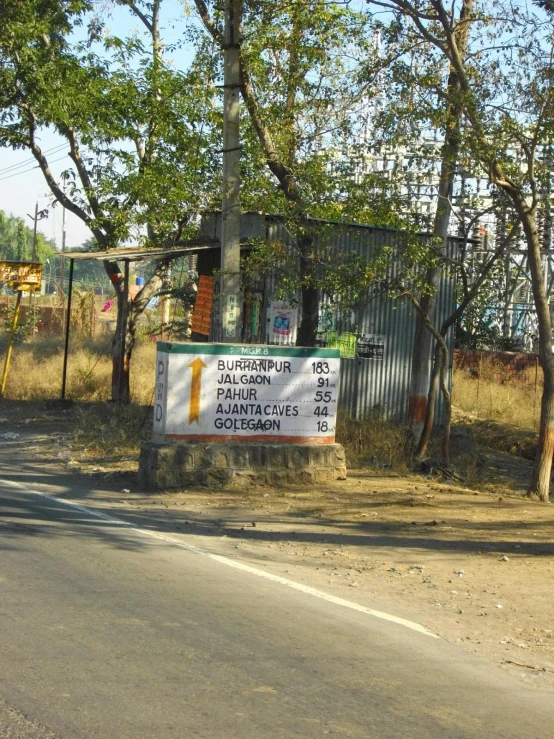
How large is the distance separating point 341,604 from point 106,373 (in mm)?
16889

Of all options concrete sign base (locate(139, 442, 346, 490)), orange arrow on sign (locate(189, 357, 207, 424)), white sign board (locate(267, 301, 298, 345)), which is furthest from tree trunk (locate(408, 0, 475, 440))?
orange arrow on sign (locate(189, 357, 207, 424))

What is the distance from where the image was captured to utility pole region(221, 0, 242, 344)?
1309 cm

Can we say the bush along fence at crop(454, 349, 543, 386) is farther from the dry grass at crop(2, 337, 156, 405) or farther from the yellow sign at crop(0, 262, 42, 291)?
the yellow sign at crop(0, 262, 42, 291)

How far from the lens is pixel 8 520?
9633 mm

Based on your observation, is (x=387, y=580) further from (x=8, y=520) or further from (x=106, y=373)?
(x=106, y=373)

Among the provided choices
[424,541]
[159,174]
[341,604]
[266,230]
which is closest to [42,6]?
[159,174]

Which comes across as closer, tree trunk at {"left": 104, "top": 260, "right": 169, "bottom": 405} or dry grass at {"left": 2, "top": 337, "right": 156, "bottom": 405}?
tree trunk at {"left": 104, "top": 260, "right": 169, "bottom": 405}

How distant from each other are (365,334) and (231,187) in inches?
206

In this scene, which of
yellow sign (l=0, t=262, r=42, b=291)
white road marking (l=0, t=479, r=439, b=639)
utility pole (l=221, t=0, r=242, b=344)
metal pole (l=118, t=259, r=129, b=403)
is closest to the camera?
white road marking (l=0, t=479, r=439, b=639)

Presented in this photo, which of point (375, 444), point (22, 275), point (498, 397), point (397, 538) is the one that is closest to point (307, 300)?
point (375, 444)

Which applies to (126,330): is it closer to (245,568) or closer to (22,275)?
(22,275)

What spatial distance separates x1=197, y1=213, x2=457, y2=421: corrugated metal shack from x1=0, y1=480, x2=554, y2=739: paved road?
908 cm

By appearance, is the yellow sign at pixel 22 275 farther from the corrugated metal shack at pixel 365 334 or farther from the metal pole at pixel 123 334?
the corrugated metal shack at pixel 365 334

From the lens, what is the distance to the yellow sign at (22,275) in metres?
22.3
